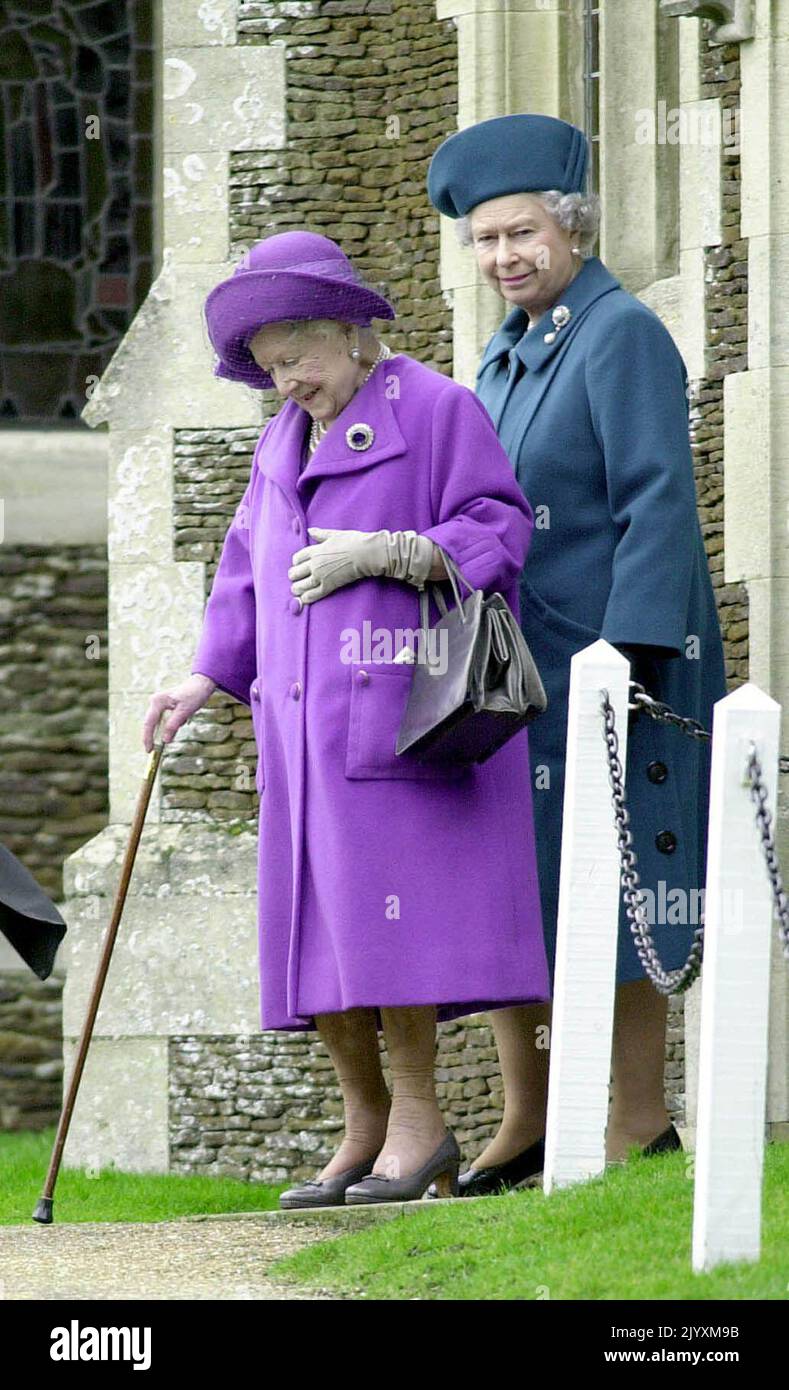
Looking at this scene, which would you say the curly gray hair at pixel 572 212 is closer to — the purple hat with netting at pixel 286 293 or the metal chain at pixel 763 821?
the purple hat with netting at pixel 286 293

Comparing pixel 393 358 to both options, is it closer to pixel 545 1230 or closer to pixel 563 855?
pixel 563 855

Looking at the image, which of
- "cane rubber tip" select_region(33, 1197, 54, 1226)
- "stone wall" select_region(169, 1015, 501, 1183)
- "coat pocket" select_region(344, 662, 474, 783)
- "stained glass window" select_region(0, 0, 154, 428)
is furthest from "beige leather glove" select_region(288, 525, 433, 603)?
"stained glass window" select_region(0, 0, 154, 428)

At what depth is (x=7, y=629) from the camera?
13734 mm

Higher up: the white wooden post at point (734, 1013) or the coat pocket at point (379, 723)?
the coat pocket at point (379, 723)

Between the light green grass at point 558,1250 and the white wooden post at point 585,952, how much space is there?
0.10 metres

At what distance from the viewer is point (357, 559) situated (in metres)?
5.14

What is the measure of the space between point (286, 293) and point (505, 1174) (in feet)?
5.86

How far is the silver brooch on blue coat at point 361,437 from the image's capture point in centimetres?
529

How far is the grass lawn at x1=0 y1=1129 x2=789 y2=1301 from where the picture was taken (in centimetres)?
A: 410

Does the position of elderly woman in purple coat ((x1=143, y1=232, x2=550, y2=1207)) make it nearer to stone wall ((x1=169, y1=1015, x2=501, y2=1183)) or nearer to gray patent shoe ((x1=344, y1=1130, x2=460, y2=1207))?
gray patent shoe ((x1=344, y1=1130, x2=460, y2=1207))

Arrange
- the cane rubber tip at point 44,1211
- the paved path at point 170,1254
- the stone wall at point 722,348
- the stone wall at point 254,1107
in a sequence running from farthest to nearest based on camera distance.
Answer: the stone wall at point 254,1107 → the stone wall at point 722,348 → the cane rubber tip at point 44,1211 → the paved path at point 170,1254

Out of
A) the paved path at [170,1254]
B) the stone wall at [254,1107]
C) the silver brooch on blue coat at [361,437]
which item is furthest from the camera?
the stone wall at [254,1107]

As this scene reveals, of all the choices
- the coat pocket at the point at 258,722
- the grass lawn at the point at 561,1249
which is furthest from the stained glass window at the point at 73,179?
the grass lawn at the point at 561,1249
